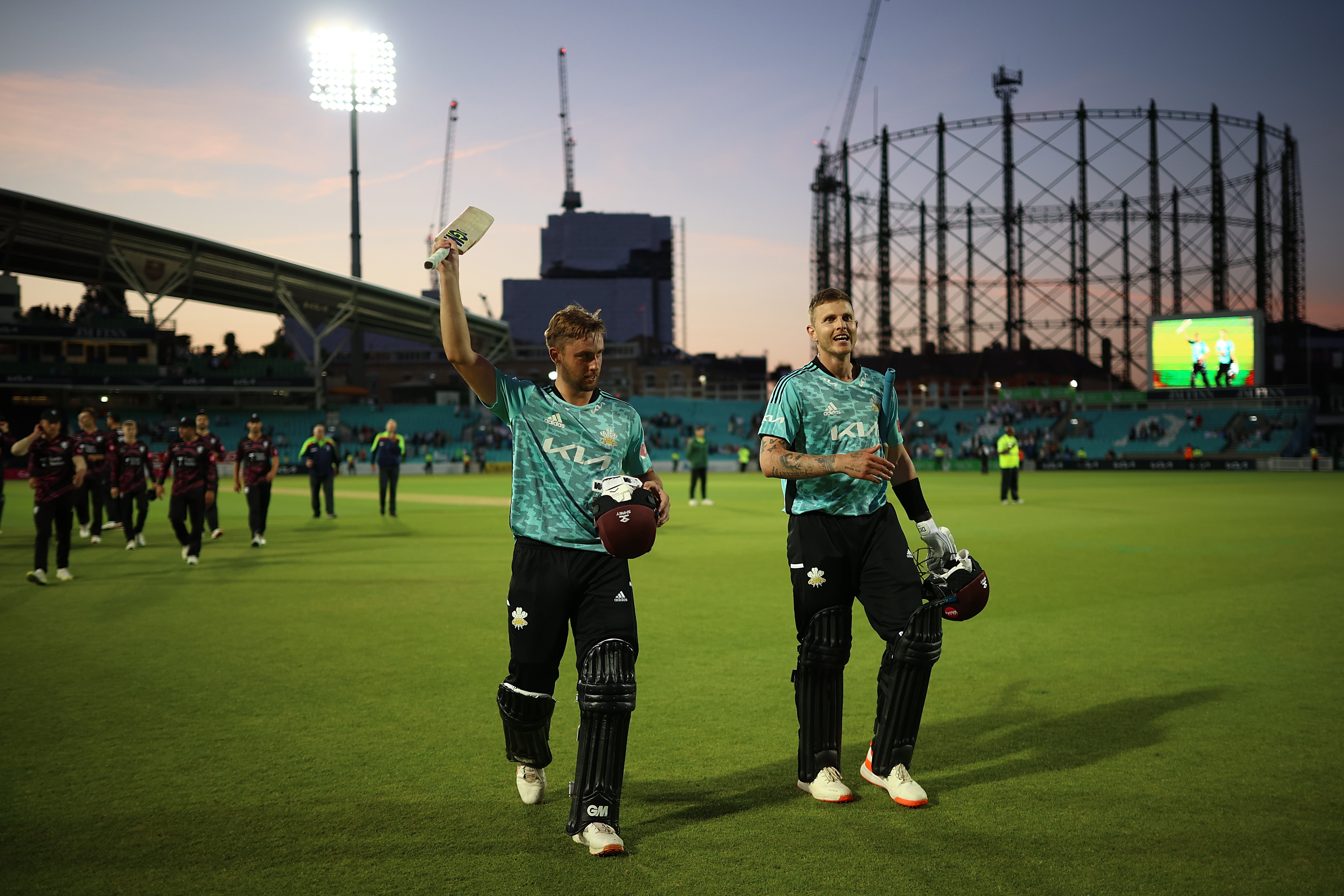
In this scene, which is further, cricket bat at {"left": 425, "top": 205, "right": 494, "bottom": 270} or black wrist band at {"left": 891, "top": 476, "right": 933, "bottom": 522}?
black wrist band at {"left": 891, "top": 476, "right": 933, "bottom": 522}

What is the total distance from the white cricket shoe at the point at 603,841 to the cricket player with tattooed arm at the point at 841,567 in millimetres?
1075

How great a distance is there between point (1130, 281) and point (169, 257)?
59.7 meters

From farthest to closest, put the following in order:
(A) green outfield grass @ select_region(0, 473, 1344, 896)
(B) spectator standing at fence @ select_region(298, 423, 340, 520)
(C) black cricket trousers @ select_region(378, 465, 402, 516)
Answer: (C) black cricket trousers @ select_region(378, 465, 402, 516) < (B) spectator standing at fence @ select_region(298, 423, 340, 520) < (A) green outfield grass @ select_region(0, 473, 1344, 896)

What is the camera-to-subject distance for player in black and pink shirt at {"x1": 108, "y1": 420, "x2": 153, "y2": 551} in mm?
15781

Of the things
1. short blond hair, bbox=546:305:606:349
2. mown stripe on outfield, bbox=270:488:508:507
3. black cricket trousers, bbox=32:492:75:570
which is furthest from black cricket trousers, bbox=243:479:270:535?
short blond hair, bbox=546:305:606:349

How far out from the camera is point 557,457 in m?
4.15

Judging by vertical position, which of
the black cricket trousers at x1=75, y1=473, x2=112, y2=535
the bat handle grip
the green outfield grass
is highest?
the bat handle grip

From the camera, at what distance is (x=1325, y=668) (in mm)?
6852

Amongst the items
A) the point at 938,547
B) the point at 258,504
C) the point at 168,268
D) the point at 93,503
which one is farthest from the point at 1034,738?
the point at 168,268

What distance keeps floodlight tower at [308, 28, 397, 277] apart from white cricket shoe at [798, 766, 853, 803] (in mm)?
51932

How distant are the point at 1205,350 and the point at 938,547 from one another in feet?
167

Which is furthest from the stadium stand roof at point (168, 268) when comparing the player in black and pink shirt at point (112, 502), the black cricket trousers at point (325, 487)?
the black cricket trousers at point (325, 487)

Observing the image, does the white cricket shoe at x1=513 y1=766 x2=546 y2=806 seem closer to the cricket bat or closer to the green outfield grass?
the green outfield grass

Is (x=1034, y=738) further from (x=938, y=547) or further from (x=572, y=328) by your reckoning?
(x=572, y=328)
